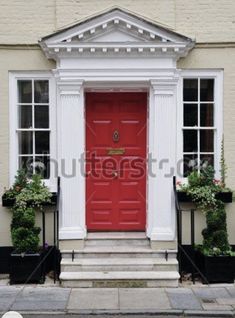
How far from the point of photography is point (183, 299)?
7.35 metres

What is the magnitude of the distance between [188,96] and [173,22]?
130 centimetres

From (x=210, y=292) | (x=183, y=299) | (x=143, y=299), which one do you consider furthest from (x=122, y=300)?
(x=210, y=292)

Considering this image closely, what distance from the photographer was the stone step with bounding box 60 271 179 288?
7906 mm

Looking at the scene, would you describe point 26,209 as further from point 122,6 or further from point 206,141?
point 122,6

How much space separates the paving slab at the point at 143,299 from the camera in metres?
7.03

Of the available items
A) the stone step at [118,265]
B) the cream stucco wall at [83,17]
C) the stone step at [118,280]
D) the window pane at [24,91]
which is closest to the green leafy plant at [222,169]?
the cream stucco wall at [83,17]

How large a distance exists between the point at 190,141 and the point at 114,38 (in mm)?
2235

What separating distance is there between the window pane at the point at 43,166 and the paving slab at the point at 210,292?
320 centimetres

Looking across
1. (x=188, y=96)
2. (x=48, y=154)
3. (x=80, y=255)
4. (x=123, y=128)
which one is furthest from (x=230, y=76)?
(x=80, y=255)

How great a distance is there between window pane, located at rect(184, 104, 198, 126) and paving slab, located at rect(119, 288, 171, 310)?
9.65ft

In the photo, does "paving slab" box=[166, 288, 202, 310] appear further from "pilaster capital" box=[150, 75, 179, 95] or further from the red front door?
"pilaster capital" box=[150, 75, 179, 95]

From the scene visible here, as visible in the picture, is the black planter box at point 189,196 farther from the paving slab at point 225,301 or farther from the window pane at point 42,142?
the window pane at point 42,142

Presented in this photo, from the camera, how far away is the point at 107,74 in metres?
8.48

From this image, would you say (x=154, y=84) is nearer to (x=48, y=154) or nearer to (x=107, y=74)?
(x=107, y=74)
